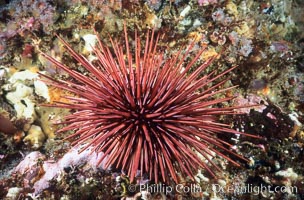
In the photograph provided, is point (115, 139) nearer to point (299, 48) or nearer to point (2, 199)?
point (2, 199)

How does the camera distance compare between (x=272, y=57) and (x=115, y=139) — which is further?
(x=272, y=57)

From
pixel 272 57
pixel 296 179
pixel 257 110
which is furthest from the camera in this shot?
pixel 272 57

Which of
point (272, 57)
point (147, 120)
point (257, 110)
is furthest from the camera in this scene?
point (272, 57)

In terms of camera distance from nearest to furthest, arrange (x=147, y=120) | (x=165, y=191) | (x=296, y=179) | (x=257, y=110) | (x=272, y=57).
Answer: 1. (x=147, y=120)
2. (x=165, y=191)
3. (x=296, y=179)
4. (x=257, y=110)
5. (x=272, y=57)

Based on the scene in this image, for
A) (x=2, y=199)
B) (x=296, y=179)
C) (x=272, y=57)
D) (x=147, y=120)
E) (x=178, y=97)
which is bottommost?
(x=2, y=199)

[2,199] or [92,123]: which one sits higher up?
[92,123]

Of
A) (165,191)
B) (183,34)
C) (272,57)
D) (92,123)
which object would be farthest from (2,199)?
(272,57)

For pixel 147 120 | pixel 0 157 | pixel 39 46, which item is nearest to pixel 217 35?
pixel 147 120

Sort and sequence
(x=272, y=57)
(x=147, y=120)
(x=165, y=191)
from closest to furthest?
(x=147, y=120) → (x=165, y=191) → (x=272, y=57)

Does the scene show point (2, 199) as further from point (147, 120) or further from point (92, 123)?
point (147, 120)
